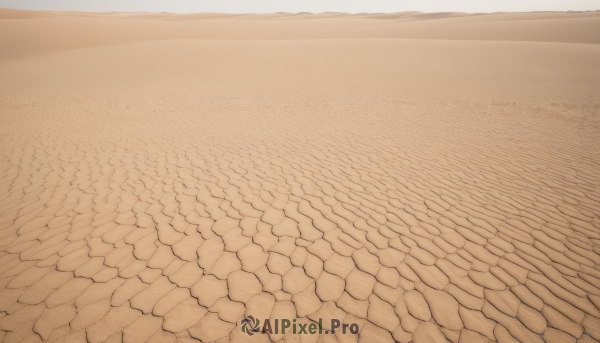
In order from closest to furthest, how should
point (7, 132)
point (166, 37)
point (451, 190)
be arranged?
point (451, 190)
point (7, 132)
point (166, 37)

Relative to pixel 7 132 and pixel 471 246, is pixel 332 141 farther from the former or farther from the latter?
pixel 7 132

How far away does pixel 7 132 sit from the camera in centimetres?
694

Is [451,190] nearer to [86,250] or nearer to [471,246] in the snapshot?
[471,246]

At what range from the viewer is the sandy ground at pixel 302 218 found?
2248mm

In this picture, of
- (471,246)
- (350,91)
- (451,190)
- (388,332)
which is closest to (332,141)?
(451,190)

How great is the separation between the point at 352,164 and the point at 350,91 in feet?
23.7

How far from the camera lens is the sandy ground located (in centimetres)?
225

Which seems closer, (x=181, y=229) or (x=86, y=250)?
(x=86, y=250)

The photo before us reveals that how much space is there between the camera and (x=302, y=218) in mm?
3479

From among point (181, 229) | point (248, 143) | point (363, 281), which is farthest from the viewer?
point (248, 143)

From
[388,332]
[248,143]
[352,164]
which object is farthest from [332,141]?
[388,332]

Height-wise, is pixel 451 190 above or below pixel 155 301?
below

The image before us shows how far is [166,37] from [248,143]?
81.1 ft

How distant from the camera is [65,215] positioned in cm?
350
